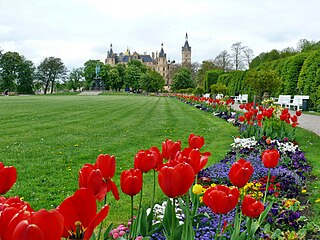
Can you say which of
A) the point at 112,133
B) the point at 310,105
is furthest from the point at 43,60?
the point at 112,133

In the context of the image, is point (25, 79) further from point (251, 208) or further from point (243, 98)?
point (251, 208)

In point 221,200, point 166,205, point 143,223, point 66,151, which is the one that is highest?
point 221,200

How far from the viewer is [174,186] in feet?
4.42

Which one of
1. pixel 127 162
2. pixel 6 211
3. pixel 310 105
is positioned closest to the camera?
pixel 6 211

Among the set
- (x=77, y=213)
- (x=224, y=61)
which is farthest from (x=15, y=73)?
(x=77, y=213)

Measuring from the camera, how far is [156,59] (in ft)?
452

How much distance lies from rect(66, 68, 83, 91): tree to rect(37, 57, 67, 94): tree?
5690 mm

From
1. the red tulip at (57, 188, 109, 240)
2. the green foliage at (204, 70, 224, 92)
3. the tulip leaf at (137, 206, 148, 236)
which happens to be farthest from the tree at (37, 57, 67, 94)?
the red tulip at (57, 188, 109, 240)

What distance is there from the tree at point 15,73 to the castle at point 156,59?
58.2 meters

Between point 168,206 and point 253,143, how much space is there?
5782 millimetres

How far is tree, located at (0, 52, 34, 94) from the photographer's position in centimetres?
7168

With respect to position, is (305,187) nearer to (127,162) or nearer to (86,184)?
(127,162)

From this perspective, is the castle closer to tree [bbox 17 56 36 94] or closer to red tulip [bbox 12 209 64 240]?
tree [bbox 17 56 36 94]

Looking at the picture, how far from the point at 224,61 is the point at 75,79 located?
48.8 meters
